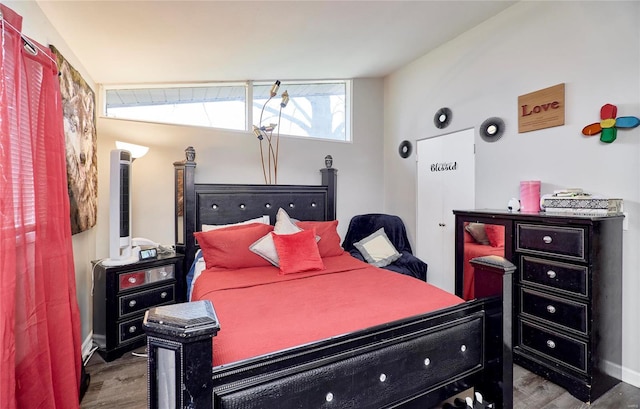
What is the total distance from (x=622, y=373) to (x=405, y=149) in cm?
279

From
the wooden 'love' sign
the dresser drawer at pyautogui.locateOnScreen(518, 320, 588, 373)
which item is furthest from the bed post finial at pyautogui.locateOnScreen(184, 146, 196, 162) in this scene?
the dresser drawer at pyautogui.locateOnScreen(518, 320, 588, 373)

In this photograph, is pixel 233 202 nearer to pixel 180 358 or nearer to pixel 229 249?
pixel 229 249

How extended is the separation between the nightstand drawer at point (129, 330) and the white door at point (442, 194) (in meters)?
3.06

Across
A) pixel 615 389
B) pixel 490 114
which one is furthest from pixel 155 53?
pixel 615 389

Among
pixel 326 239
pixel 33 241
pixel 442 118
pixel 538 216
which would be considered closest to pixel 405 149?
pixel 442 118

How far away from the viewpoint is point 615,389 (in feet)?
6.65

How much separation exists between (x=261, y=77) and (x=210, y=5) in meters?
1.41

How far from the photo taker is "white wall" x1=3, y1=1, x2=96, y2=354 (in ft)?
5.90

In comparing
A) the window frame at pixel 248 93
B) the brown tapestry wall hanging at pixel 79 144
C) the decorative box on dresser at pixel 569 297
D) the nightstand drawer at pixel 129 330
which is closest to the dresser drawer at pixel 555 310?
the decorative box on dresser at pixel 569 297

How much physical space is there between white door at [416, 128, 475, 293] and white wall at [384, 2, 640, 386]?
4.9 inches

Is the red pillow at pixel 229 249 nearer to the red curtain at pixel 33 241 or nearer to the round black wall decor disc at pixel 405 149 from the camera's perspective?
the red curtain at pixel 33 241

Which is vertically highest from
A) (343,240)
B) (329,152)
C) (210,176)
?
(329,152)

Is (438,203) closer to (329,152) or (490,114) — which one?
(490,114)

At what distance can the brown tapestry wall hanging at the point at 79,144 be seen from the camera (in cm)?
215
